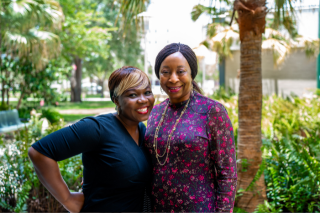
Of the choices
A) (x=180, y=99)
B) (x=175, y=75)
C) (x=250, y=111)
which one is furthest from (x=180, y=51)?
(x=250, y=111)

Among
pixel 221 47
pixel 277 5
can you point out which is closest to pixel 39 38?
pixel 221 47

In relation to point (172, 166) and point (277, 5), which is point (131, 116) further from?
point (277, 5)

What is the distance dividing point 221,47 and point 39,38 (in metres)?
7.23

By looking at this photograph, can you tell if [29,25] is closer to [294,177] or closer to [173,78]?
[294,177]

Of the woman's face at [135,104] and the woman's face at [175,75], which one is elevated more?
the woman's face at [175,75]

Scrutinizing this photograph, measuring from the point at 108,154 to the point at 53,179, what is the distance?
0.35 metres

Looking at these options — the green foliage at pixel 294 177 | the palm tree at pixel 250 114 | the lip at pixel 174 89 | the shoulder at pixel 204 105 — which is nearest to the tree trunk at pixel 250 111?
the palm tree at pixel 250 114

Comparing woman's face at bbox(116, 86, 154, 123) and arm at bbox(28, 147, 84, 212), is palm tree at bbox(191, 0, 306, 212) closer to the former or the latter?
woman's face at bbox(116, 86, 154, 123)

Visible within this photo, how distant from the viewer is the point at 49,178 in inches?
67.3

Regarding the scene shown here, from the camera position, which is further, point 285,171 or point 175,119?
point 285,171

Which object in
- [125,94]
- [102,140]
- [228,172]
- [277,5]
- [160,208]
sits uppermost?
[277,5]

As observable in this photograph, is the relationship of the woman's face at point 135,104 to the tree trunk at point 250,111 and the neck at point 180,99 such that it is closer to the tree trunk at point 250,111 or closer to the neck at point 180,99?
the neck at point 180,99

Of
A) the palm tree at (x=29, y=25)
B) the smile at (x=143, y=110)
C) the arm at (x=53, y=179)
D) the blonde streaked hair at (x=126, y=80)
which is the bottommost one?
the arm at (x=53, y=179)

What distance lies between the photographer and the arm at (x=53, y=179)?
1649mm
